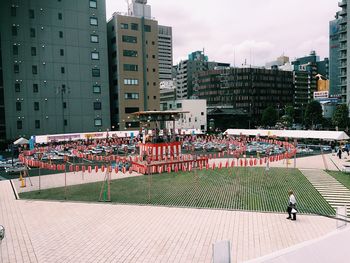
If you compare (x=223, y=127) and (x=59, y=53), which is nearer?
(x=59, y=53)

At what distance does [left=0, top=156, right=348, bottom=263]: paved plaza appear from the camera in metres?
13.1

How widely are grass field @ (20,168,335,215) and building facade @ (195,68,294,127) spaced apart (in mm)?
104035

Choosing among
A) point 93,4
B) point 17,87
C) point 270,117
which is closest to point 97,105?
point 17,87

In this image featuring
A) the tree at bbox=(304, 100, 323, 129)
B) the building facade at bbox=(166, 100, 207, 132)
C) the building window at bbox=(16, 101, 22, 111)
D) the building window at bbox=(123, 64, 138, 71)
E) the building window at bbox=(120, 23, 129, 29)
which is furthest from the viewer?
the building facade at bbox=(166, 100, 207, 132)

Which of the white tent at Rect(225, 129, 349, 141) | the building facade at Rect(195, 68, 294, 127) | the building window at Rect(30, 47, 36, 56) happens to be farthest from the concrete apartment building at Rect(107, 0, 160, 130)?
the building facade at Rect(195, 68, 294, 127)

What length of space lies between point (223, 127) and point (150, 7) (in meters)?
51.5

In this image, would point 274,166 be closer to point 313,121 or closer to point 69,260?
point 69,260

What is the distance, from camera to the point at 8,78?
60.4 m

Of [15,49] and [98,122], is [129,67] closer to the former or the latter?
[98,122]

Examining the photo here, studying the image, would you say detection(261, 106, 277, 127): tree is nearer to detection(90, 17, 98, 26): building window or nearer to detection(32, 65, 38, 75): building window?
detection(90, 17, 98, 26): building window

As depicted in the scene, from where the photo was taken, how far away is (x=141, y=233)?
51.3 ft

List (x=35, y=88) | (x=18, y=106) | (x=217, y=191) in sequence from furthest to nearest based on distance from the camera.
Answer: (x=35, y=88) → (x=18, y=106) → (x=217, y=191)

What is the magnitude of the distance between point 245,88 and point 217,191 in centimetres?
11755

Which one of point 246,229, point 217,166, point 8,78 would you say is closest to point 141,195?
point 246,229
